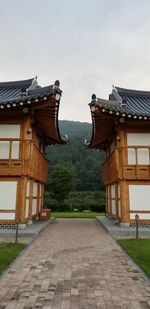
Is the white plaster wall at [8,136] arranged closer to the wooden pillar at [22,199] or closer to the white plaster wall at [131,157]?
the wooden pillar at [22,199]

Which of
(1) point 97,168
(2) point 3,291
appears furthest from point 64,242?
(1) point 97,168

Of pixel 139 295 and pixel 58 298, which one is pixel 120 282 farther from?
pixel 58 298

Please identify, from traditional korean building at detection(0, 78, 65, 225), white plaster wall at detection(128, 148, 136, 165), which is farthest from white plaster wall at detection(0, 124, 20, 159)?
white plaster wall at detection(128, 148, 136, 165)

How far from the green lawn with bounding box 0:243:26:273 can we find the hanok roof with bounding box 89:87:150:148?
655 cm

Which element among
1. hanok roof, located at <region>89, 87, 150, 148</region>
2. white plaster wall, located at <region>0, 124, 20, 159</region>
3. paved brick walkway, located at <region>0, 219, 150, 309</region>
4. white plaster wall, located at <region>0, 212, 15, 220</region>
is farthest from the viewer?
white plaster wall, located at <region>0, 124, 20, 159</region>

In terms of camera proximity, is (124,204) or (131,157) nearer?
(124,204)

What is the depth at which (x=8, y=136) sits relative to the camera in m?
13.9

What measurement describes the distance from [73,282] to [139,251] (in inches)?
140

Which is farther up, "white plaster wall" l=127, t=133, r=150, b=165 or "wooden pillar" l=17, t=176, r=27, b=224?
"white plaster wall" l=127, t=133, r=150, b=165

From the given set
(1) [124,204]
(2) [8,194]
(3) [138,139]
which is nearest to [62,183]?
(3) [138,139]

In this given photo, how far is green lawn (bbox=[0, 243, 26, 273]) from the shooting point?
7184mm

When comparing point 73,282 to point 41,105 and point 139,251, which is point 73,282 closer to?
point 139,251

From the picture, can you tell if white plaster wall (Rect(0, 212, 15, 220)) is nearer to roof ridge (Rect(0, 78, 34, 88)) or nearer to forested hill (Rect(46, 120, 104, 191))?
roof ridge (Rect(0, 78, 34, 88))

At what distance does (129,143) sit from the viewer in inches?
577
